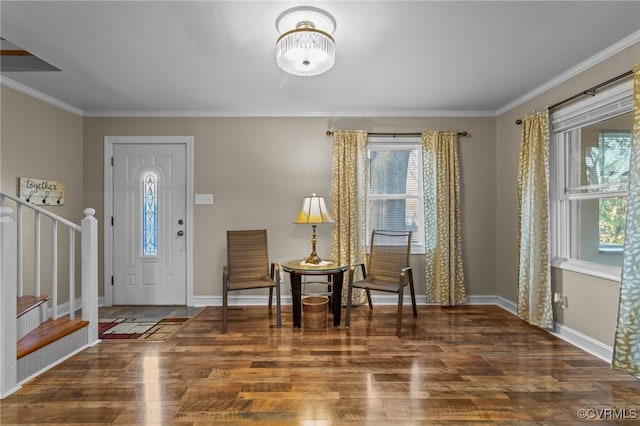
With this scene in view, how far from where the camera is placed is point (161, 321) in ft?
11.9

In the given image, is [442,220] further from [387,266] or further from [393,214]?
[387,266]

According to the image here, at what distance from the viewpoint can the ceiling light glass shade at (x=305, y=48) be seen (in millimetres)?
2129

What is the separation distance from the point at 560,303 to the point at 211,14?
12.3 feet

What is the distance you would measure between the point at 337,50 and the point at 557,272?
2.86m

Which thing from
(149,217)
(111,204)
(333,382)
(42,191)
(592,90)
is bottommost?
(333,382)

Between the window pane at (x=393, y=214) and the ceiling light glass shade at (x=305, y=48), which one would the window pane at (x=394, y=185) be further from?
the ceiling light glass shade at (x=305, y=48)

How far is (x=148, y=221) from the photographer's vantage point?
166 inches

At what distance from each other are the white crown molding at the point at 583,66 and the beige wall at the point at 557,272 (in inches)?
1.3

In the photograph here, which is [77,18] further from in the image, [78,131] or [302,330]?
[302,330]

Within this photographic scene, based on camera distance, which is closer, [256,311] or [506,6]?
[506,6]

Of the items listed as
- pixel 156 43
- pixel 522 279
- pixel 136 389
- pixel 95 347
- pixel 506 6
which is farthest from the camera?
pixel 522 279

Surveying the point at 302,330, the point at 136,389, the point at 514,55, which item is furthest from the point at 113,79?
the point at 514,55

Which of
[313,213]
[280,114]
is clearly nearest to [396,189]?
[313,213]

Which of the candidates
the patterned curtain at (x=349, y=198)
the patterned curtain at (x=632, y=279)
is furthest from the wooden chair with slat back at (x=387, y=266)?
the patterned curtain at (x=632, y=279)
